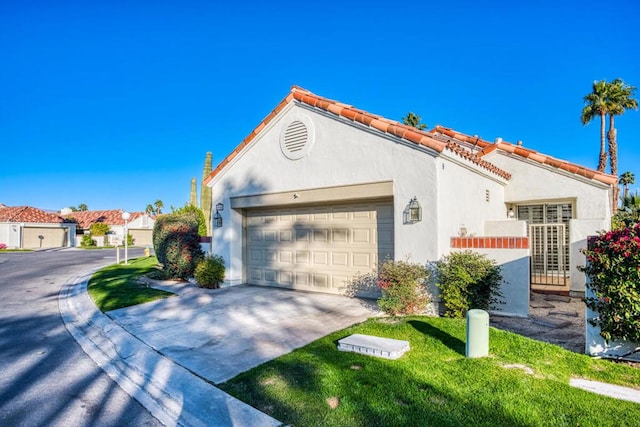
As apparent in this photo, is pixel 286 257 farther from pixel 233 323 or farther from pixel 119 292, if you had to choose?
pixel 119 292

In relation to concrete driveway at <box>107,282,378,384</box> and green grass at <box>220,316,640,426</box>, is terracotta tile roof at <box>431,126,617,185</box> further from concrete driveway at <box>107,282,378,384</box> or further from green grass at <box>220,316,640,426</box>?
green grass at <box>220,316,640,426</box>

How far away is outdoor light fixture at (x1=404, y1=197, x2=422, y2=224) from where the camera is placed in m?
8.02

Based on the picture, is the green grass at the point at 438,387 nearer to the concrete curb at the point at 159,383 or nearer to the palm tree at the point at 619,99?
the concrete curb at the point at 159,383

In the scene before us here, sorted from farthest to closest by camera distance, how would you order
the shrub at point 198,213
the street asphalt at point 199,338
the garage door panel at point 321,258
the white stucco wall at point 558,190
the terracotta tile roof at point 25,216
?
1. the terracotta tile roof at point 25,216
2. the shrub at point 198,213
3. the white stucco wall at point 558,190
4. the garage door panel at point 321,258
5. the street asphalt at point 199,338

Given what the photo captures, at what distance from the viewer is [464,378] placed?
4406mm

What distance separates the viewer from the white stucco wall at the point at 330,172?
8047mm

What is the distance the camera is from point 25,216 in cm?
4094

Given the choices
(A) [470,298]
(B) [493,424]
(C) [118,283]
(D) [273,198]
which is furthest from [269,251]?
(B) [493,424]

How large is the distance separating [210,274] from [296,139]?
4896mm

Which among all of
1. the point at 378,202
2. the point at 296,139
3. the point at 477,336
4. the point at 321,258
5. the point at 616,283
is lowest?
the point at 477,336

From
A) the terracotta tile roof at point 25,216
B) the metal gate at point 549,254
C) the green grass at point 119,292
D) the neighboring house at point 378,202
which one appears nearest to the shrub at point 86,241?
the terracotta tile roof at point 25,216

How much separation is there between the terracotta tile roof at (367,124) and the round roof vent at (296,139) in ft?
1.96

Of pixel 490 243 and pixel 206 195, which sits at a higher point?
pixel 206 195

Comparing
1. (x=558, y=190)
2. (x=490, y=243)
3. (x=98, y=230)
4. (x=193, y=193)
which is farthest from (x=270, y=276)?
(x=98, y=230)
